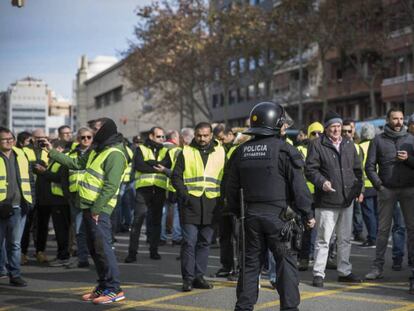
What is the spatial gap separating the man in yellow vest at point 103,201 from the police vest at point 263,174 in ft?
6.99

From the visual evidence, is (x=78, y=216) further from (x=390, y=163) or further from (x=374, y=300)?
(x=374, y=300)

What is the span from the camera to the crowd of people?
6621 mm

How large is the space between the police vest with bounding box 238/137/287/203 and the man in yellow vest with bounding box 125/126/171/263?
519cm

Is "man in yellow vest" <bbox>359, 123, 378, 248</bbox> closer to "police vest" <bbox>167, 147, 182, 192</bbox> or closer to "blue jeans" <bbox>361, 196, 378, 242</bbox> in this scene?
"blue jeans" <bbox>361, 196, 378, 242</bbox>

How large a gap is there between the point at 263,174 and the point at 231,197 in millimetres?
421

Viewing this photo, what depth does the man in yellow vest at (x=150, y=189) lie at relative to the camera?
38.5ft

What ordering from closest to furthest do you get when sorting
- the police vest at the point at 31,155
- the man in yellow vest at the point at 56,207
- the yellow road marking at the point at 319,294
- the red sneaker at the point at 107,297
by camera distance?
the yellow road marking at the point at 319,294 < the red sneaker at the point at 107,297 < the man in yellow vest at the point at 56,207 < the police vest at the point at 31,155

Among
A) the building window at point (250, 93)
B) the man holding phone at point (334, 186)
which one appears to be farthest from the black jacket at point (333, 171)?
the building window at point (250, 93)

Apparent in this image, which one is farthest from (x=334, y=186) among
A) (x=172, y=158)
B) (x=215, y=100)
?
(x=215, y=100)

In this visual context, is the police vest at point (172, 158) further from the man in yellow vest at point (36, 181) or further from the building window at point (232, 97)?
the building window at point (232, 97)

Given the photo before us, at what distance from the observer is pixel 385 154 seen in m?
9.74

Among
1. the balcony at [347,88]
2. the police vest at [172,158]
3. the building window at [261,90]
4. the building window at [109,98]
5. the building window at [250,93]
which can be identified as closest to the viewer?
the police vest at [172,158]

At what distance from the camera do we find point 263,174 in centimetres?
660

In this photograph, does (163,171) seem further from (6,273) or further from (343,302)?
(343,302)
